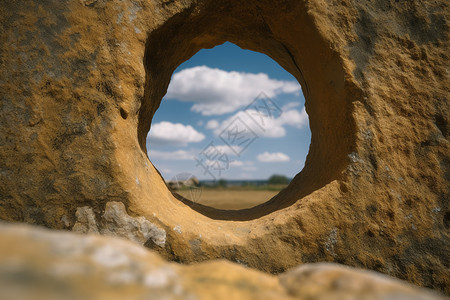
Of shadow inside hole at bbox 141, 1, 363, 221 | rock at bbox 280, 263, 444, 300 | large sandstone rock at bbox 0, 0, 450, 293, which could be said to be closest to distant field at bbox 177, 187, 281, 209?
shadow inside hole at bbox 141, 1, 363, 221

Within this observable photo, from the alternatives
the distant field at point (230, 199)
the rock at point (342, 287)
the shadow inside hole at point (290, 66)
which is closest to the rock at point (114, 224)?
the shadow inside hole at point (290, 66)

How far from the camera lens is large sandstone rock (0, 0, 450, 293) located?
6.93 feet

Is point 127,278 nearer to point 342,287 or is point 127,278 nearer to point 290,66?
point 342,287

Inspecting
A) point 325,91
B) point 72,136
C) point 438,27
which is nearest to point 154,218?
point 72,136

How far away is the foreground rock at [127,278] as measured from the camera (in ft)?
2.45

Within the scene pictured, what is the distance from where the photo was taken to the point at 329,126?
2682 millimetres

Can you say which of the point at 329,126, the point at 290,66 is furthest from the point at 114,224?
the point at 290,66

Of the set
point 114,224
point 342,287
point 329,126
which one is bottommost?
point 114,224

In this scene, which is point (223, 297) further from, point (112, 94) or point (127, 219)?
point (112, 94)

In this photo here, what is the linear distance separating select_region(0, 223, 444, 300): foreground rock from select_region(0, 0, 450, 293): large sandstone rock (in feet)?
3.80

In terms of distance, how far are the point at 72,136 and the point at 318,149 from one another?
1941 millimetres

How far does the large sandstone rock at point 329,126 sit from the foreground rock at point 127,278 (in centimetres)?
116

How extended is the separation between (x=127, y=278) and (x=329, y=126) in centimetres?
218

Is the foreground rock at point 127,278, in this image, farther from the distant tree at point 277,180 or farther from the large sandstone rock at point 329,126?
the distant tree at point 277,180
